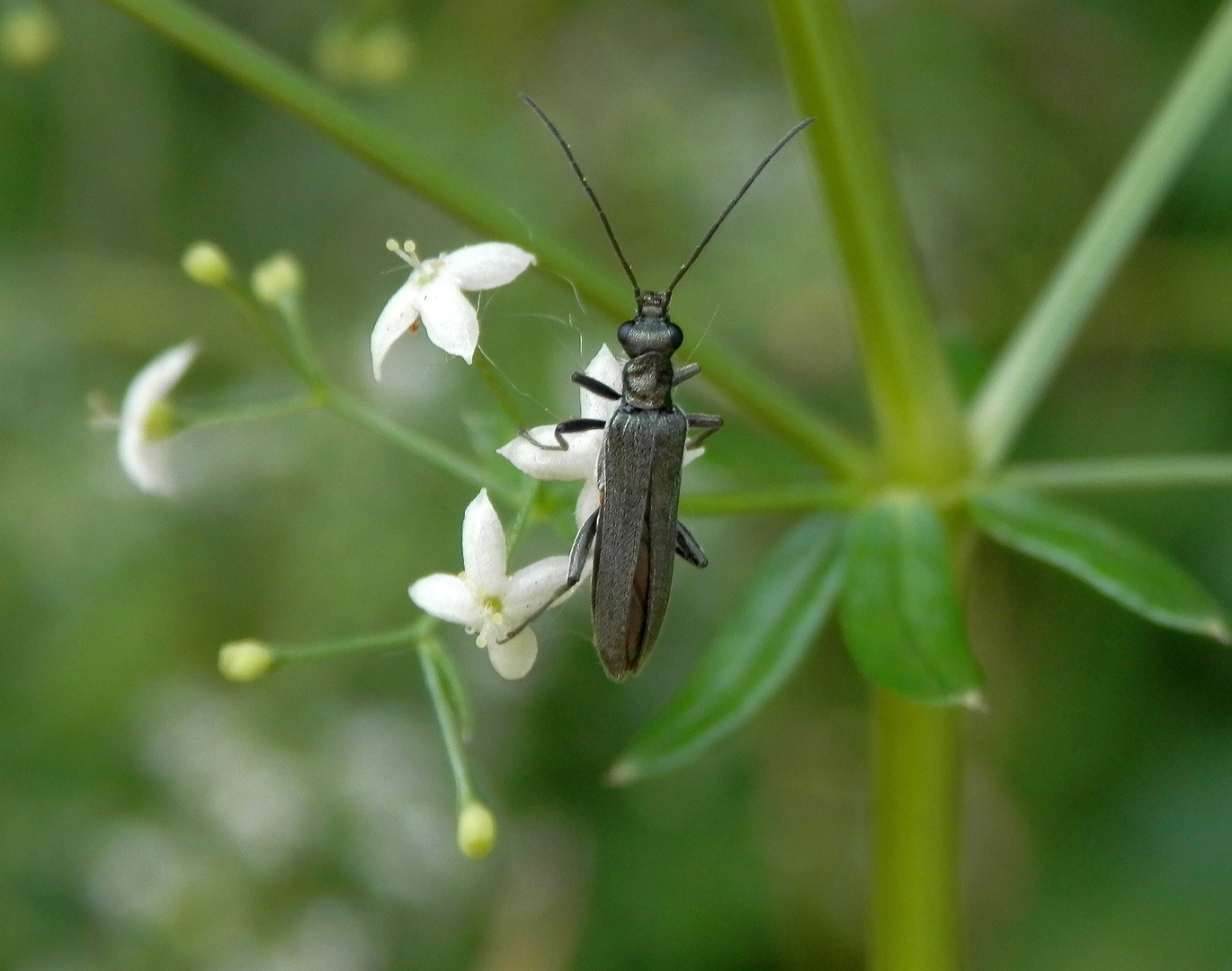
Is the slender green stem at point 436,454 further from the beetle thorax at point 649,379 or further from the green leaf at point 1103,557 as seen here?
the green leaf at point 1103,557

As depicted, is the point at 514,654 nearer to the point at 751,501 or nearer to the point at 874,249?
the point at 751,501

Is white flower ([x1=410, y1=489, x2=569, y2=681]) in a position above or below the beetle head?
below

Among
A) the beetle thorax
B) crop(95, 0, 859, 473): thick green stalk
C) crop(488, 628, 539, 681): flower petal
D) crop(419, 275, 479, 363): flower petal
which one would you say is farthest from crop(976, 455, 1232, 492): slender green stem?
crop(419, 275, 479, 363): flower petal

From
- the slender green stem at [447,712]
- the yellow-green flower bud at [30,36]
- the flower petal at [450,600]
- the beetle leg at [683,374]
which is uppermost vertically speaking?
the yellow-green flower bud at [30,36]

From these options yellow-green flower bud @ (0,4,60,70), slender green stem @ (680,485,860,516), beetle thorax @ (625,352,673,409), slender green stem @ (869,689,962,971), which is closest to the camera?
slender green stem @ (680,485,860,516)

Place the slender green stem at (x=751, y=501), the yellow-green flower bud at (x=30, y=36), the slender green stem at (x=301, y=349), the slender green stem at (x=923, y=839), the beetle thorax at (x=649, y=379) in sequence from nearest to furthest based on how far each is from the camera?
the slender green stem at (x=751, y=501) < the slender green stem at (x=923, y=839) < the slender green stem at (x=301, y=349) < the beetle thorax at (x=649, y=379) < the yellow-green flower bud at (x=30, y=36)

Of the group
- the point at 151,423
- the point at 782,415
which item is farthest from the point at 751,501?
the point at 151,423

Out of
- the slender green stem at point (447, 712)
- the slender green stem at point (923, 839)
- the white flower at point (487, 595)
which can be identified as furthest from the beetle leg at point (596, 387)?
the slender green stem at point (923, 839)

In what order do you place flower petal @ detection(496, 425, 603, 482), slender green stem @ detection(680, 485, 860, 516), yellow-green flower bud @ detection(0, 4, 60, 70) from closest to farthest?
flower petal @ detection(496, 425, 603, 482) → slender green stem @ detection(680, 485, 860, 516) → yellow-green flower bud @ detection(0, 4, 60, 70)

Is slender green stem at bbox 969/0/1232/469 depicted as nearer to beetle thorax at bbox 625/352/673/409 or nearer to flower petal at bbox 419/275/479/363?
beetle thorax at bbox 625/352/673/409
